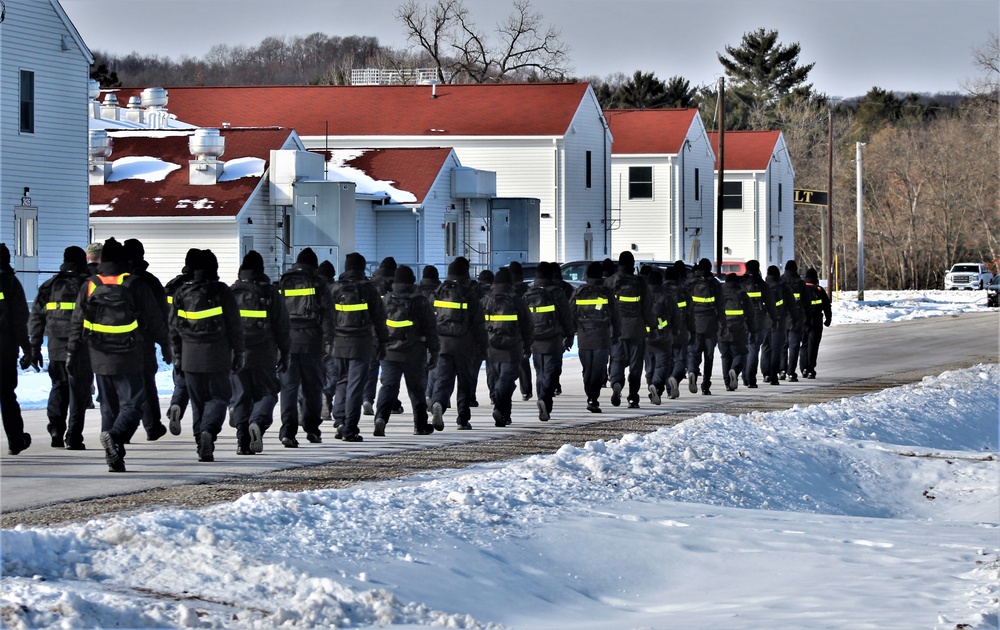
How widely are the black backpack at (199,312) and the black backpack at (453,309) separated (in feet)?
12.3

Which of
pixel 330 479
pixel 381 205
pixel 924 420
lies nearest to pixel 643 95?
pixel 381 205

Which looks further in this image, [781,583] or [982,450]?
[982,450]

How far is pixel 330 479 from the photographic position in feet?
40.2

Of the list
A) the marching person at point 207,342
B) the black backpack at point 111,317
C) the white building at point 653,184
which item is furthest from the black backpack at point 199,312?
the white building at point 653,184

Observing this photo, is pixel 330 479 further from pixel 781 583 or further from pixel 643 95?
pixel 643 95

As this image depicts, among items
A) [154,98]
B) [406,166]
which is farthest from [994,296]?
[154,98]

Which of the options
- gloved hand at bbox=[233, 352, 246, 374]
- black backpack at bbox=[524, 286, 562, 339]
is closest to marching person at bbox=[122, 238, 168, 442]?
gloved hand at bbox=[233, 352, 246, 374]

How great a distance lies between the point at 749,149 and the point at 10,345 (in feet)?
208

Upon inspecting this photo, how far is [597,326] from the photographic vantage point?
18844mm

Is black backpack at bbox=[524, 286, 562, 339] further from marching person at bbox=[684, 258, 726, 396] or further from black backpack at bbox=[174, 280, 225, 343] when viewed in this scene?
black backpack at bbox=[174, 280, 225, 343]

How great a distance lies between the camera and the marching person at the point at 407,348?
51.0ft

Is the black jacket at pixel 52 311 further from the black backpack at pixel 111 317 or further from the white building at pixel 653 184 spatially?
the white building at pixel 653 184

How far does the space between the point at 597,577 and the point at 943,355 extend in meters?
22.5

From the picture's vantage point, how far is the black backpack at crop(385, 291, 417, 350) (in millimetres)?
15602
